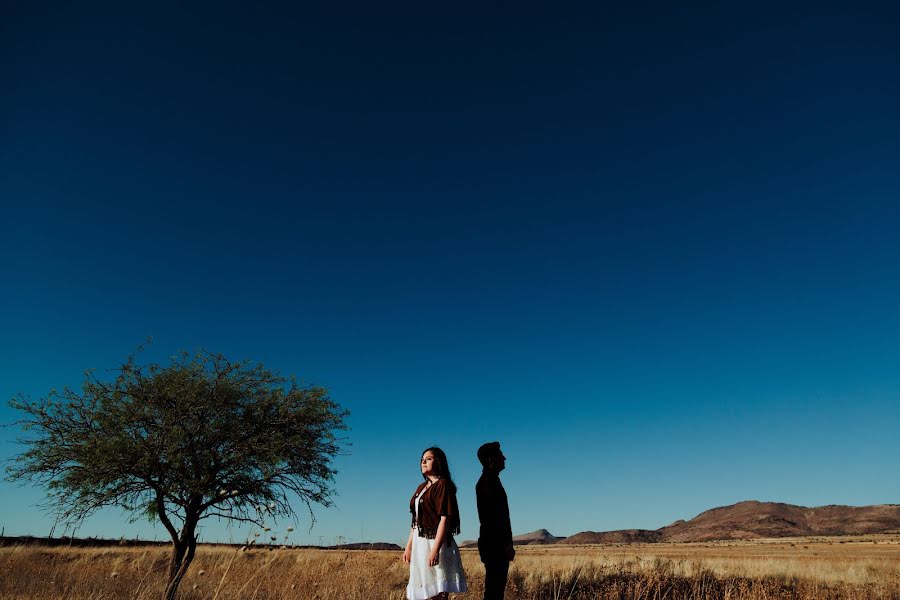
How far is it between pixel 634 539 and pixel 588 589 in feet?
597

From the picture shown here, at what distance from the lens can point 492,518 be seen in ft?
20.1

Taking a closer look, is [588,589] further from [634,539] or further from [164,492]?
[634,539]

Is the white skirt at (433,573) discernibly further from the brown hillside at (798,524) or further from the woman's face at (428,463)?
the brown hillside at (798,524)

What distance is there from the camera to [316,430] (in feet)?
48.4

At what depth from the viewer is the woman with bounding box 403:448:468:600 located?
5.28 meters

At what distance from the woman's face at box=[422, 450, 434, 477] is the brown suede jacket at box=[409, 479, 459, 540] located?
0.14 meters

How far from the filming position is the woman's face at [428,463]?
5.71m

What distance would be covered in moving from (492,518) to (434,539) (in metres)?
0.96

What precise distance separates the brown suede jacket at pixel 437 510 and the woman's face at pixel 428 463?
14 cm

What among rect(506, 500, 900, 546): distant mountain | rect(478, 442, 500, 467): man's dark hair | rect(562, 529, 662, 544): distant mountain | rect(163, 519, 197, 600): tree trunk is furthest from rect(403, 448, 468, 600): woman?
rect(562, 529, 662, 544): distant mountain

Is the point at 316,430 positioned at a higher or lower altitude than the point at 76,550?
higher

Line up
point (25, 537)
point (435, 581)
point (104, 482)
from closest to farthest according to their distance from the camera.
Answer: point (435, 581)
point (104, 482)
point (25, 537)

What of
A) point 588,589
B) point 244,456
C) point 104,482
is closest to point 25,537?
point 104,482

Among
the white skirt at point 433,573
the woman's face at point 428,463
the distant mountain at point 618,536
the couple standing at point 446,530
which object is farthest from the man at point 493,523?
the distant mountain at point 618,536
